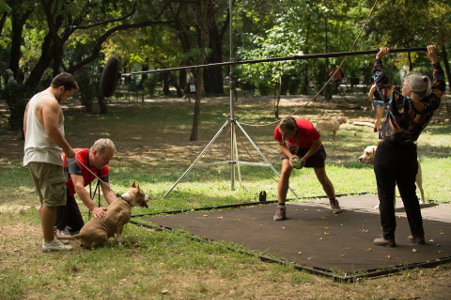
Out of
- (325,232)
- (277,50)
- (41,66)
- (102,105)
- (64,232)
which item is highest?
(277,50)

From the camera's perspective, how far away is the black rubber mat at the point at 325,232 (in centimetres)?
598

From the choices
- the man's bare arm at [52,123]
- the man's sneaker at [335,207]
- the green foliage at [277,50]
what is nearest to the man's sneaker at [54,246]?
the man's bare arm at [52,123]

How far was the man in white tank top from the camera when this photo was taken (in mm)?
6090

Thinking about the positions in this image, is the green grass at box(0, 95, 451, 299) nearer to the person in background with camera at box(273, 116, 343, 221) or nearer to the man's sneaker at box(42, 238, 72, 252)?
the man's sneaker at box(42, 238, 72, 252)

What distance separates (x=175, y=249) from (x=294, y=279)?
5.24ft

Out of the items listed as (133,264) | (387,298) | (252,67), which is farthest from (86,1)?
(387,298)

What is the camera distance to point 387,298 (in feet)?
15.9

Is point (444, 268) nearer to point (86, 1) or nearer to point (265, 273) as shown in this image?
point (265, 273)

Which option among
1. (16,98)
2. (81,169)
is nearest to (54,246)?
(81,169)

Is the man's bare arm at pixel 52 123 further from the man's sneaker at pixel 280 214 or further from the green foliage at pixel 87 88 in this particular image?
the green foliage at pixel 87 88

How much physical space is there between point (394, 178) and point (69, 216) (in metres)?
3.72

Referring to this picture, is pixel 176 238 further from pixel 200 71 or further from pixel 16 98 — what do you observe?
pixel 16 98

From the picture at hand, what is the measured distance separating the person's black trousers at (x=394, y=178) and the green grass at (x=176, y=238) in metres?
0.82

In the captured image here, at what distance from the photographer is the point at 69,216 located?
7.14 m
